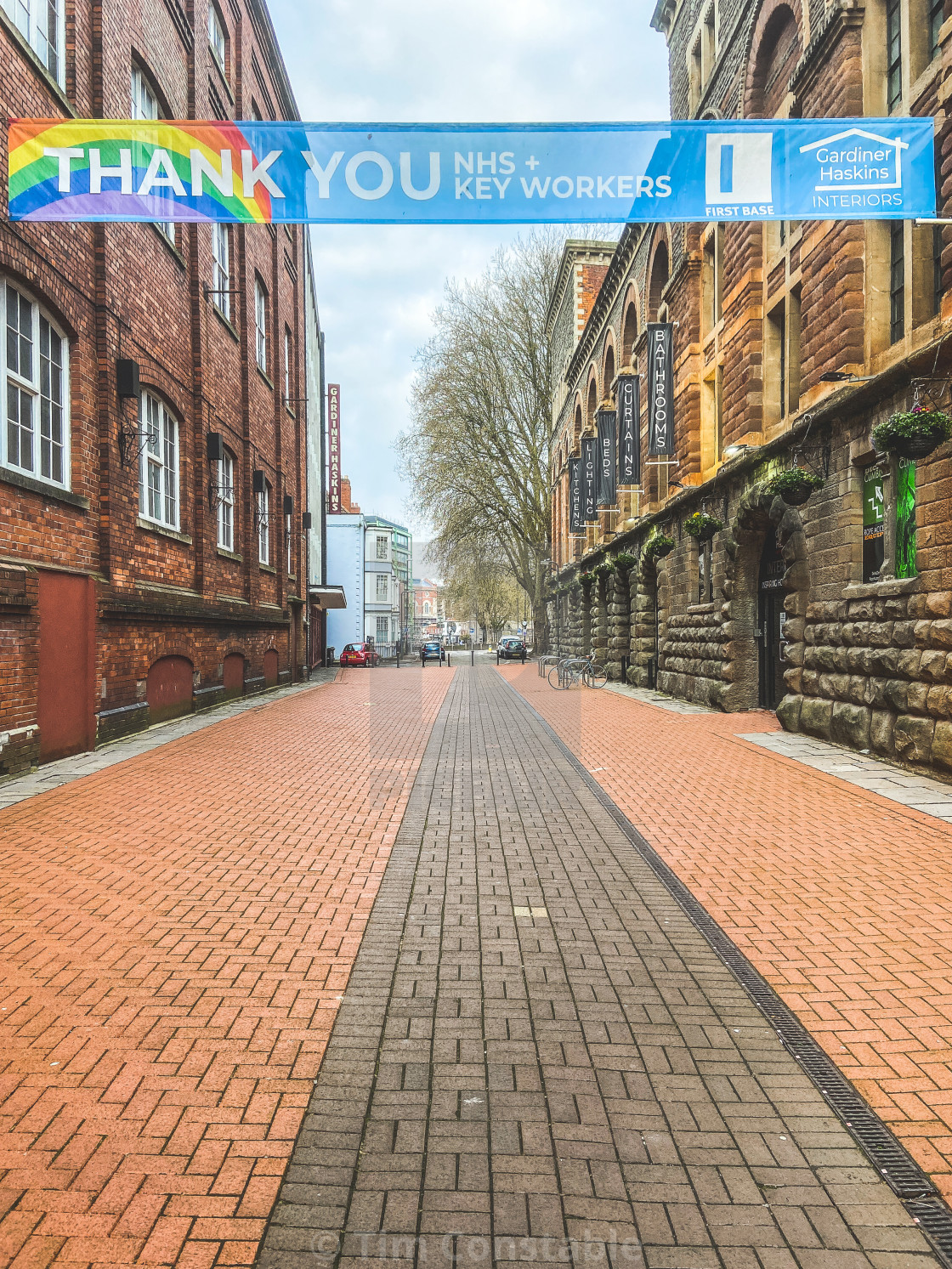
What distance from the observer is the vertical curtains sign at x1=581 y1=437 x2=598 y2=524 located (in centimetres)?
2855

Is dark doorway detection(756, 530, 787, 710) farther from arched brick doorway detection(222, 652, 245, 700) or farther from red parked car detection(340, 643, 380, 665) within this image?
red parked car detection(340, 643, 380, 665)

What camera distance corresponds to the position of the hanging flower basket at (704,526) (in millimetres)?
14938

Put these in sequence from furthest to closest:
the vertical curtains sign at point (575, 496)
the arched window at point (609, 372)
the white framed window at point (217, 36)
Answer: the vertical curtains sign at point (575, 496)
the arched window at point (609, 372)
the white framed window at point (217, 36)

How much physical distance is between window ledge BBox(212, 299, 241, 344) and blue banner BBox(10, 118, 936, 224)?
9.71 m

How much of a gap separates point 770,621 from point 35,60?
13.0 metres

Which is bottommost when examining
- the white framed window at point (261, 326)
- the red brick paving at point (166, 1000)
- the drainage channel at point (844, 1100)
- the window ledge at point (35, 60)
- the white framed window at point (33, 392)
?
the drainage channel at point (844, 1100)

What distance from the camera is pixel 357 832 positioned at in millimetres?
6590

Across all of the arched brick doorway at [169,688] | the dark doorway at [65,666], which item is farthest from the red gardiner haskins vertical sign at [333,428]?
the dark doorway at [65,666]

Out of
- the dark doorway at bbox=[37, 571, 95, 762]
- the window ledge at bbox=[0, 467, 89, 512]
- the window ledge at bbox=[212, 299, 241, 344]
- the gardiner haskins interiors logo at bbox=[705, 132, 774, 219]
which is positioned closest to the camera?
the gardiner haskins interiors logo at bbox=[705, 132, 774, 219]

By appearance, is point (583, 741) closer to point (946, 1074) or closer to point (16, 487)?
point (16, 487)

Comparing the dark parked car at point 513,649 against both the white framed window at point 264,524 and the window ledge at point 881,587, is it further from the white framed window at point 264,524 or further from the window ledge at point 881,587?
the window ledge at point 881,587

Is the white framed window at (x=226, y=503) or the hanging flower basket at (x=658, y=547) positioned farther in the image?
the hanging flower basket at (x=658, y=547)

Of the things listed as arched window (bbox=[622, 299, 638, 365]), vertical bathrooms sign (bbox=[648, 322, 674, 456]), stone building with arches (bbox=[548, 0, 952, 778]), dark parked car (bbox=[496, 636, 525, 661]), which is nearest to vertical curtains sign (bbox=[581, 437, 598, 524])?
arched window (bbox=[622, 299, 638, 365])

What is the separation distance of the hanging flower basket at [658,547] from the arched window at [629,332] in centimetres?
748
